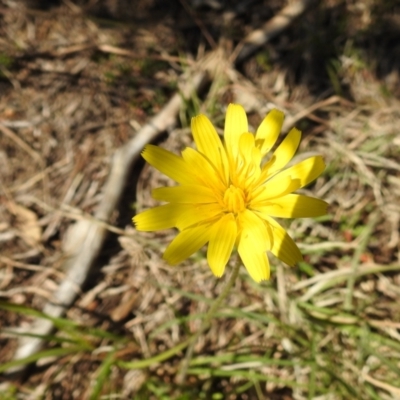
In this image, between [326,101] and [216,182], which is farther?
[326,101]

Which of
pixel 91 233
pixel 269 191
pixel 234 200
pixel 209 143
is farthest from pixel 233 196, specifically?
pixel 91 233

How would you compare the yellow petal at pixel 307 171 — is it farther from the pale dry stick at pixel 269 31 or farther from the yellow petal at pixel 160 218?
the pale dry stick at pixel 269 31

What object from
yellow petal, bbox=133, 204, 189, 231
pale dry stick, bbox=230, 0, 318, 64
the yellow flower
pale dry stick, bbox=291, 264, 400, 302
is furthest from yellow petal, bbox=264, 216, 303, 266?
pale dry stick, bbox=230, 0, 318, 64

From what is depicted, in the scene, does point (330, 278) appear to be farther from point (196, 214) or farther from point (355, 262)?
point (196, 214)

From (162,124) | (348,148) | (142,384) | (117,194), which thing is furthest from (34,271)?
(348,148)

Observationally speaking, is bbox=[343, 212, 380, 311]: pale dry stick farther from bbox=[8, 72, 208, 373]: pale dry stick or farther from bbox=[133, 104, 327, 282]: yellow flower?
bbox=[8, 72, 208, 373]: pale dry stick

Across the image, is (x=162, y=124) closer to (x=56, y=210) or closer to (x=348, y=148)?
(x=56, y=210)
